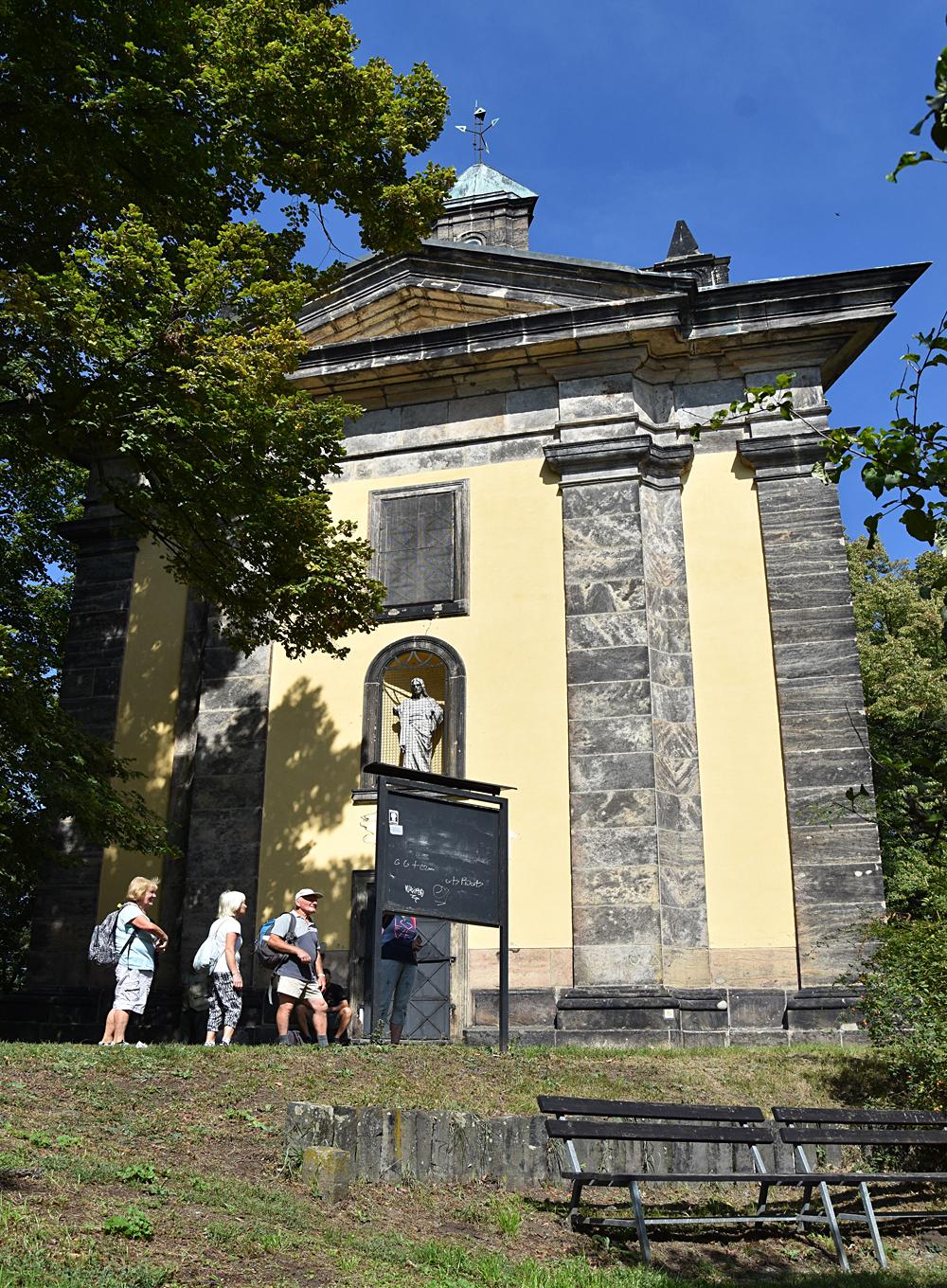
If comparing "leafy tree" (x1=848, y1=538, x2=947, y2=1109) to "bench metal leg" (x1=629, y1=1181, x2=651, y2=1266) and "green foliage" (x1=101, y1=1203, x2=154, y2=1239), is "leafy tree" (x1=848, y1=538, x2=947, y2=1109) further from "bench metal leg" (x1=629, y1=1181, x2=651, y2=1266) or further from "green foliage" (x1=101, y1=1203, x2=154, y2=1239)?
"green foliage" (x1=101, y1=1203, x2=154, y2=1239)

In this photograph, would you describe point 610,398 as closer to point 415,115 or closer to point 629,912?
point 415,115

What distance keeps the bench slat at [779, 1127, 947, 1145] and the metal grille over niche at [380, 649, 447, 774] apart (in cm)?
835

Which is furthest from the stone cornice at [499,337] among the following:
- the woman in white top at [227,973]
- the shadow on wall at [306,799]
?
the woman in white top at [227,973]

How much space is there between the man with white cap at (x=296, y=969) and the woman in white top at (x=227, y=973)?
0.34 meters

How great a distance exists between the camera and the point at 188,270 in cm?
1159

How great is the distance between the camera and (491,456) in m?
16.3

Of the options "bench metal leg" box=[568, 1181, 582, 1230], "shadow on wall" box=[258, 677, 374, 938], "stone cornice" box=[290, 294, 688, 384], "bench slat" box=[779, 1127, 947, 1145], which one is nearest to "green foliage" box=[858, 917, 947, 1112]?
"bench slat" box=[779, 1127, 947, 1145]

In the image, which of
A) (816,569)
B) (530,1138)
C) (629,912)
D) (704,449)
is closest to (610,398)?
(704,449)

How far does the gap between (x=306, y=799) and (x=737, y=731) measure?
506cm

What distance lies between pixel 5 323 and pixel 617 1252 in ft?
28.2

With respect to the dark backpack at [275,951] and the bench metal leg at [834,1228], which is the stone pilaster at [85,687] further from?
the bench metal leg at [834,1228]

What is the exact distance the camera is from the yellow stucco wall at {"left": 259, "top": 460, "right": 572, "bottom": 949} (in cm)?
1445

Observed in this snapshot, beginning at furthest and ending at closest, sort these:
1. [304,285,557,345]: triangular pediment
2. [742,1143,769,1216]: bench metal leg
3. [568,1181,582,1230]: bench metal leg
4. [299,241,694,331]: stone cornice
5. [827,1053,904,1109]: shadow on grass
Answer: [304,285,557,345]: triangular pediment → [299,241,694,331]: stone cornice → [827,1053,904,1109]: shadow on grass → [742,1143,769,1216]: bench metal leg → [568,1181,582,1230]: bench metal leg

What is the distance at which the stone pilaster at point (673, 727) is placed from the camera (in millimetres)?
13852
